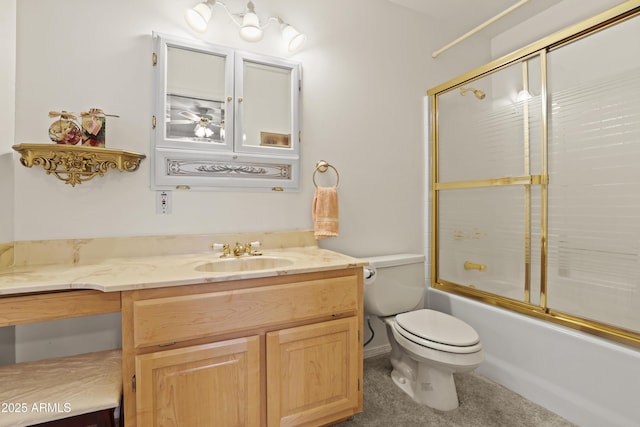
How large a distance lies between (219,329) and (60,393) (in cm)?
A: 51

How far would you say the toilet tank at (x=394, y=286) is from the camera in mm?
1856

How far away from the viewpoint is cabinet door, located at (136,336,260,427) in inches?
41.3

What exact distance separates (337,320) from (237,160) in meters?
0.98

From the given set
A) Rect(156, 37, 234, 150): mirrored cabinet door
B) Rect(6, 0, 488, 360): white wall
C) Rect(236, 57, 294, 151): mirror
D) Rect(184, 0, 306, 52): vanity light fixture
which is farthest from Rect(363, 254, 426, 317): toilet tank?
Rect(184, 0, 306, 52): vanity light fixture

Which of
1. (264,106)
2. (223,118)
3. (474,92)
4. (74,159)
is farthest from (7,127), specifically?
(474,92)

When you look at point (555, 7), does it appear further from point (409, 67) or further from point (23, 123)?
point (23, 123)

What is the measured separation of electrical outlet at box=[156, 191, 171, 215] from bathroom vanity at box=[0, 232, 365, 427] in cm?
24

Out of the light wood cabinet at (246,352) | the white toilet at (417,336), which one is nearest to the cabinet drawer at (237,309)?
the light wood cabinet at (246,352)

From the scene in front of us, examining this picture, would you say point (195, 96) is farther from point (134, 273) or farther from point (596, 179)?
point (596, 179)

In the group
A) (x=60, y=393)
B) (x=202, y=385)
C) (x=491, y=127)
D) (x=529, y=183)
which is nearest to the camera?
(x=60, y=393)

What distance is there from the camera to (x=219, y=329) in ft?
3.74

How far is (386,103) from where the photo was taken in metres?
2.17

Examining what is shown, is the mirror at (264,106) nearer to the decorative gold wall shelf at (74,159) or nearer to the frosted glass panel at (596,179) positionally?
the decorative gold wall shelf at (74,159)

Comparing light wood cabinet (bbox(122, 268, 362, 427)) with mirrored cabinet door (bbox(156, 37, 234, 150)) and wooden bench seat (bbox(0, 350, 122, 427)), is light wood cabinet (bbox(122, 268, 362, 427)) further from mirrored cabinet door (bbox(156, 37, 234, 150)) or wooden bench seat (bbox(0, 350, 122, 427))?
mirrored cabinet door (bbox(156, 37, 234, 150))
